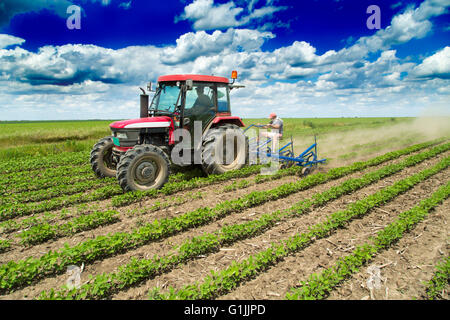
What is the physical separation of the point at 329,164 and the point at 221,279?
8.25 metres

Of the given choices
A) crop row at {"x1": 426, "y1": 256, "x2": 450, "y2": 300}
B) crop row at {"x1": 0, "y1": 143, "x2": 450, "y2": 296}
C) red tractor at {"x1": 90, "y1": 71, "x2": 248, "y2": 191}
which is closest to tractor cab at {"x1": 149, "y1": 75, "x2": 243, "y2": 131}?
red tractor at {"x1": 90, "y1": 71, "x2": 248, "y2": 191}

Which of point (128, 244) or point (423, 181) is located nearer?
point (128, 244)

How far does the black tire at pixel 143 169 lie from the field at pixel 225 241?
27cm

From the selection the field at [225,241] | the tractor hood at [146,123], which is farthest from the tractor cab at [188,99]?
the field at [225,241]

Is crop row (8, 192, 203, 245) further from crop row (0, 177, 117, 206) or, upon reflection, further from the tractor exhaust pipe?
the tractor exhaust pipe

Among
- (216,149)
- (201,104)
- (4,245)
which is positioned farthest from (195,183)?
(4,245)

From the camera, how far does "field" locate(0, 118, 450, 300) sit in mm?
3230

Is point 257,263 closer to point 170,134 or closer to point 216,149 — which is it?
point 216,149

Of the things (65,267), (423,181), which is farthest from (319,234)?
(423,181)

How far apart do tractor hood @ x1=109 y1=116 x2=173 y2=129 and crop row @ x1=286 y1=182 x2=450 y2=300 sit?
16.7 feet

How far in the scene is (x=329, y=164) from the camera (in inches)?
403

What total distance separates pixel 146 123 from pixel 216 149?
197 centimetres
